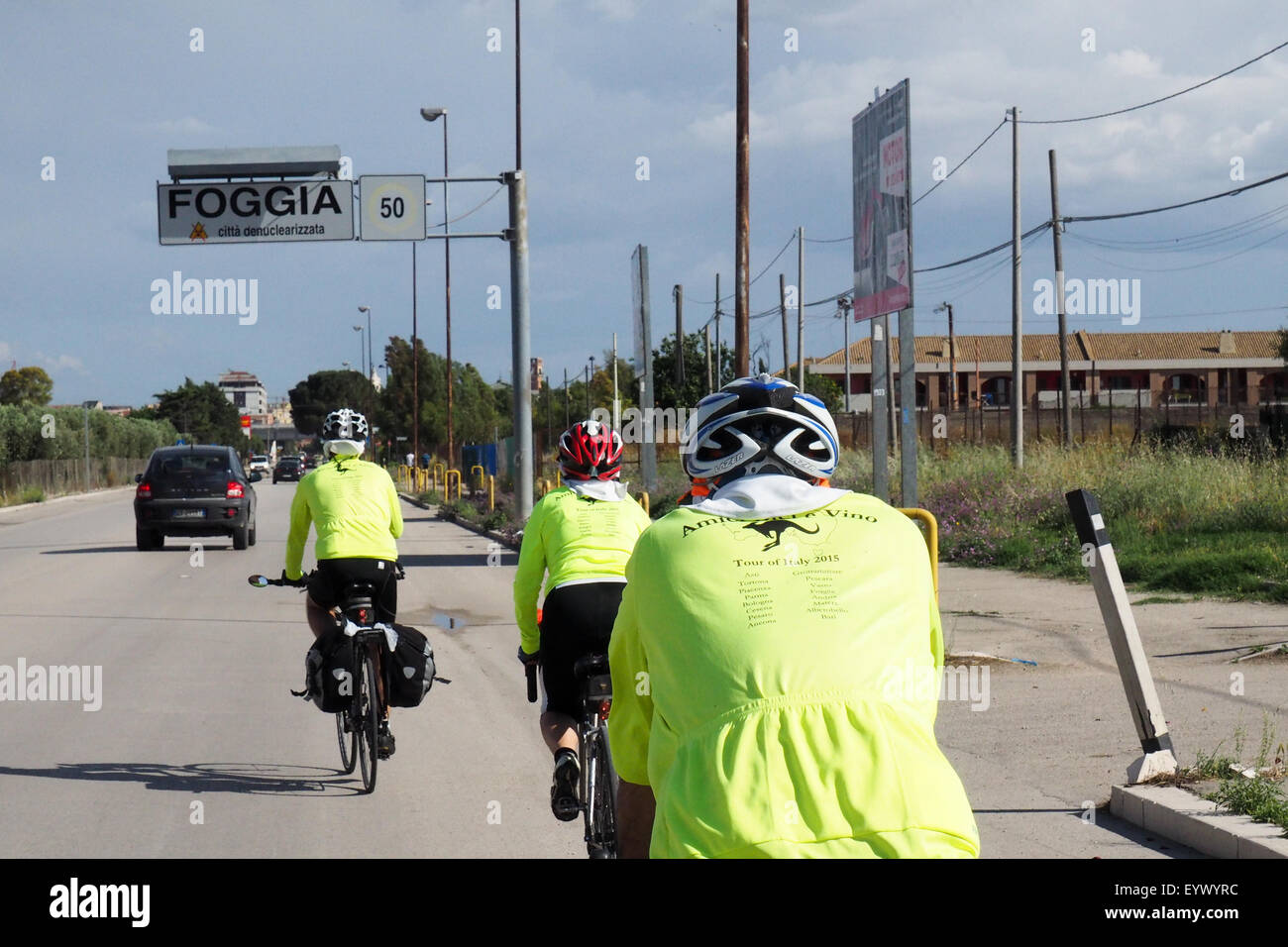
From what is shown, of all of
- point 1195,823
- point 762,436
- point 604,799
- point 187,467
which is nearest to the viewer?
point 762,436

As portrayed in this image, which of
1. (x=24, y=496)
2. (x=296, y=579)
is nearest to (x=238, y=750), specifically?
(x=296, y=579)

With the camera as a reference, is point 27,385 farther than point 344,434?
Yes

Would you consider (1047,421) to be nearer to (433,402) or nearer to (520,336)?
(433,402)

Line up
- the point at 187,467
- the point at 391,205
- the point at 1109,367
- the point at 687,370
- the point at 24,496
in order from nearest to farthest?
1. the point at 187,467
2. the point at 391,205
3. the point at 24,496
4. the point at 687,370
5. the point at 1109,367

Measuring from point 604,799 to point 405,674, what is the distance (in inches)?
85.8

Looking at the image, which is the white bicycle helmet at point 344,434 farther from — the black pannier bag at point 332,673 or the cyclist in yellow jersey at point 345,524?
the black pannier bag at point 332,673

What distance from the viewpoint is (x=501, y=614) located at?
1462 centimetres

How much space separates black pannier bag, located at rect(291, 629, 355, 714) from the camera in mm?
6785

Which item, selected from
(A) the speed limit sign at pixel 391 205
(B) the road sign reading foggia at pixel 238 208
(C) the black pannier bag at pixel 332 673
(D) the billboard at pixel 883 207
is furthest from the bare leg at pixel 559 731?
(B) the road sign reading foggia at pixel 238 208

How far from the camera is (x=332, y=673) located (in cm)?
680

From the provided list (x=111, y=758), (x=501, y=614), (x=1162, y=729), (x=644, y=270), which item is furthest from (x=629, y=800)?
(x=644, y=270)

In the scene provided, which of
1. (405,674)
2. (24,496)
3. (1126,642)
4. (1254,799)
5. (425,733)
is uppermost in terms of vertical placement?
(1126,642)

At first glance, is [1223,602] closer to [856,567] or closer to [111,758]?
[111,758]

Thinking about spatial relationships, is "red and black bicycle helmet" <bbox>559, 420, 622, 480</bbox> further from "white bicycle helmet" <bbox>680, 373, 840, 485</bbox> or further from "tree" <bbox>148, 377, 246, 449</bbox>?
"tree" <bbox>148, 377, 246, 449</bbox>
